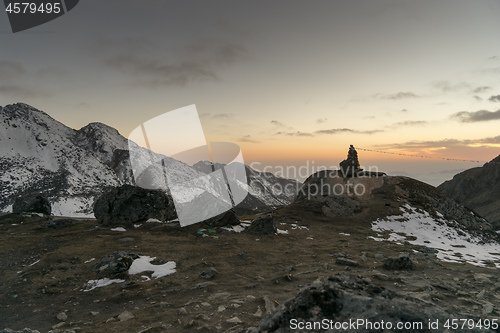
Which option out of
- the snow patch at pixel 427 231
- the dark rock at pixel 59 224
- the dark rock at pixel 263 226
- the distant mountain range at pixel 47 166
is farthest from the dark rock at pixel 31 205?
the distant mountain range at pixel 47 166

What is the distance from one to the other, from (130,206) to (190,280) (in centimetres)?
1482

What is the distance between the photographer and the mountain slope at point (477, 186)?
316 ft

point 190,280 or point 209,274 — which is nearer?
point 190,280

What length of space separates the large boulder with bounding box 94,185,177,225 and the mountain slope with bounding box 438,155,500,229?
371ft

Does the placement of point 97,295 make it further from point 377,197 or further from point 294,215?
point 377,197

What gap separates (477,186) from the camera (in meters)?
111

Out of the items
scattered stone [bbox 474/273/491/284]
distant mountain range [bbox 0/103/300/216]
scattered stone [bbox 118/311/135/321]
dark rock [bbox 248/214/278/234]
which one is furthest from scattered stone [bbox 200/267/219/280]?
distant mountain range [bbox 0/103/300/216]

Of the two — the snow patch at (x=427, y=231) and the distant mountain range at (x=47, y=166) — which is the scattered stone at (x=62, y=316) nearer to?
the snow patch at (x=427, y=231)

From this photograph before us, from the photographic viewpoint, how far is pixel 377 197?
3872 centimetres

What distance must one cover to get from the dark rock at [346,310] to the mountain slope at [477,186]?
11792 cm

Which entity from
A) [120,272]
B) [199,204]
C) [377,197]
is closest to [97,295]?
[120,272]

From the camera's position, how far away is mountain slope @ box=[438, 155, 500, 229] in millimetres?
96250

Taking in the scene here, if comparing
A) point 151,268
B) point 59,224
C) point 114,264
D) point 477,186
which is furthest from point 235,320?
point 477,186

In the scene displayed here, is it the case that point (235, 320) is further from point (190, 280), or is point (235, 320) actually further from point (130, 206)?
point (130, 206)
